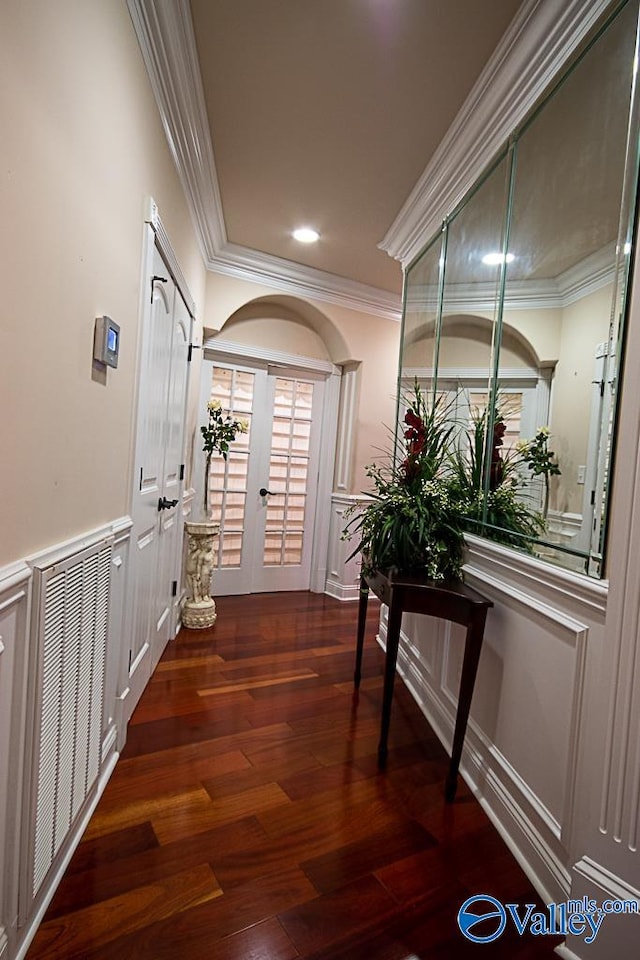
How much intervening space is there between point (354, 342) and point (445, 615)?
301 cm

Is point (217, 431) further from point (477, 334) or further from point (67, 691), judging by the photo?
point (67, 691)

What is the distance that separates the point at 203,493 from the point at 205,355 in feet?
3.86

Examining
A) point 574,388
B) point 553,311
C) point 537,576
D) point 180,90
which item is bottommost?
point 537,576

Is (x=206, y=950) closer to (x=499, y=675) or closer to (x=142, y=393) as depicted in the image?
(x=499, y=675)

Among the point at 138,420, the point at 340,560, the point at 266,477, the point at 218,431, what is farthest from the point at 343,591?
the point at 138,420

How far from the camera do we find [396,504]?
219 centimetres

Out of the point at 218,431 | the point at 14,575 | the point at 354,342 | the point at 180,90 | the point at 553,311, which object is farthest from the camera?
the point at 354,342

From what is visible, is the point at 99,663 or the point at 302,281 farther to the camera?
the point at 302,281

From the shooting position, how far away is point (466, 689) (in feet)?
5.64

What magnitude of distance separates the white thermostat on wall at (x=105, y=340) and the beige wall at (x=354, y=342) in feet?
8.56

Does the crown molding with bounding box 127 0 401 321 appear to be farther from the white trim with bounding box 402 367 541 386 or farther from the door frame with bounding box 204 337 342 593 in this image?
the white trim with bounding box 402 367 541 386

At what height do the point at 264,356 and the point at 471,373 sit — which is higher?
the point at 264,356

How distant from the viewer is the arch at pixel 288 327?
406cm

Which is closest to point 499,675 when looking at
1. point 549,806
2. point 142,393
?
point 549,806
